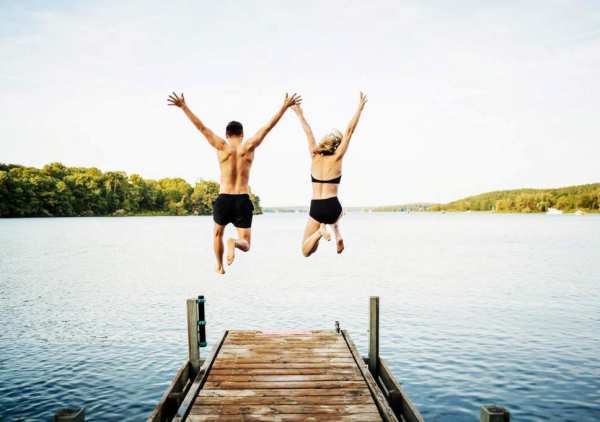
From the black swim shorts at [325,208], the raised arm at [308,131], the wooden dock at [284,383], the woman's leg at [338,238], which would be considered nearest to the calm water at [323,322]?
A: the wooden dock at [284,383]

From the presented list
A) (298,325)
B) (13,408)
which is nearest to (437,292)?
(298,325)

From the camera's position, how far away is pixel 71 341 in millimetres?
30141

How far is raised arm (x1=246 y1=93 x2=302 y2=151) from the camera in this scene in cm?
633

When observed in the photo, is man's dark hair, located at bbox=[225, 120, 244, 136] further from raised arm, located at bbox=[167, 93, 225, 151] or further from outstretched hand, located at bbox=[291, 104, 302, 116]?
outstretched hand, located at bbox=[291, 104, 302, 116]

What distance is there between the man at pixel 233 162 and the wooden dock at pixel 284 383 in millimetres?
8100

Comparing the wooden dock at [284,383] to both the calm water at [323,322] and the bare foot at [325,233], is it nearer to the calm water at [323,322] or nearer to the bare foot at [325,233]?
the calm water at [323,322]

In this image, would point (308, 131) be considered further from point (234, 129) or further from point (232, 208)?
point (232, 208)

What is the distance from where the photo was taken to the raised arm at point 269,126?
633cm

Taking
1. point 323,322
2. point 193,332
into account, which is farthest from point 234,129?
point 323,322

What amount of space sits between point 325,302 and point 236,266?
27.0 meters

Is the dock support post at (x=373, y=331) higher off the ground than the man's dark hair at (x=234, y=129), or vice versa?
the man's dark hair at (x=234, y=129)

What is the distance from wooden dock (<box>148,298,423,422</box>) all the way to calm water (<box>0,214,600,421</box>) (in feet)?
14.2

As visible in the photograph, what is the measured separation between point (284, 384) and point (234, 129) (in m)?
10.7

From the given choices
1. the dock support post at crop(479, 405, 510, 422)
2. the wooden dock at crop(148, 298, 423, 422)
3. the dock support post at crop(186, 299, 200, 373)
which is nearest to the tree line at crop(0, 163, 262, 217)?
the dock support post at crop(186, 299, 200, 373)
